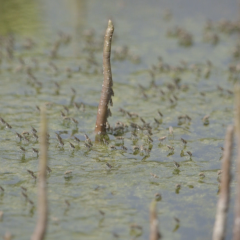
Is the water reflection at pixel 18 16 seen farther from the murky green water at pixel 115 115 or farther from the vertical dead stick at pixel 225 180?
the vertical dead stick at pixel 225 180

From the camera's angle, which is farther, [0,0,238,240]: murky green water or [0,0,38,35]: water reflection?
[0,0,38,35]: water reflection

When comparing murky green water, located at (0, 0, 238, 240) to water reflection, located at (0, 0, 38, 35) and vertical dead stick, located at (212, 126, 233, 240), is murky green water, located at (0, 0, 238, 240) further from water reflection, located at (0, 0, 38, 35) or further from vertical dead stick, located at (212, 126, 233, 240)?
vertical dead stick, located at (212, 126, 233, 240)

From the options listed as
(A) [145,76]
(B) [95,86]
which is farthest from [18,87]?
(A) [145,76]

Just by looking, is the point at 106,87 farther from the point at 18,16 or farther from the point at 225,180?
the point at 18,16

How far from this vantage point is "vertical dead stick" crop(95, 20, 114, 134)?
21.6ft

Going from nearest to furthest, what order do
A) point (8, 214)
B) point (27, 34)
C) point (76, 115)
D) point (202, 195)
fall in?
1. point (8, 214)
2. point (202, 195)
3. point (76, 115)
4. point (27, 34)

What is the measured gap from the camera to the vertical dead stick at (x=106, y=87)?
21.6 ft

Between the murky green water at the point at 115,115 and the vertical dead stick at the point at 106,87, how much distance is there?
0.33 meters

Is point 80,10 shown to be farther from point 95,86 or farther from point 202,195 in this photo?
point 202,195

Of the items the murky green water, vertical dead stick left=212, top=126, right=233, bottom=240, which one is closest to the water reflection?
the murky green water

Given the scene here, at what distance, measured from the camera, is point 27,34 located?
12.5 m

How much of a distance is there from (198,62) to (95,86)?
277cm

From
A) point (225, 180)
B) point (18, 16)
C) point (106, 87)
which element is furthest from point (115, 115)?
point (18, 16)

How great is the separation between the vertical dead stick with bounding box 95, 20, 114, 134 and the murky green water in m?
0.33
